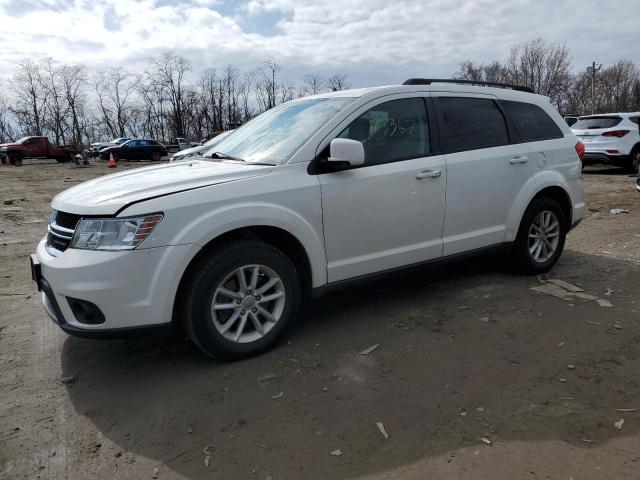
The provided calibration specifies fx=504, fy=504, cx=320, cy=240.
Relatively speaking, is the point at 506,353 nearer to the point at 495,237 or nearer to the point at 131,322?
the point at 495,237

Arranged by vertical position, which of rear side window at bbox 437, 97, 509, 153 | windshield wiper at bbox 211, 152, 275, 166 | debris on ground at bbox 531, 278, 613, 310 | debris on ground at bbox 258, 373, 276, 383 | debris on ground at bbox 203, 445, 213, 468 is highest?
rear side window at bbox 437, 97, 509, 153

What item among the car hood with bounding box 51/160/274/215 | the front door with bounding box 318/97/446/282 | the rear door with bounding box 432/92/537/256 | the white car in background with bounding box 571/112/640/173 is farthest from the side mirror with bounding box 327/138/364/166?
the white car in background with bounding box 571/112/640/173

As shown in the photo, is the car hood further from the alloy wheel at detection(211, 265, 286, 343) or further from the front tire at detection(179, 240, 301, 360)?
the alloy wheel at detection(211, 265, 286, 343)

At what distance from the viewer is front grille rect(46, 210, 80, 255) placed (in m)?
3.12

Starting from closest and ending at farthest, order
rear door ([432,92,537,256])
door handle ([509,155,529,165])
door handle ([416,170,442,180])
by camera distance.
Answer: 1. door handle ([416,170,442,180])
2. rear door ([432,92,537,256])
3. door handle ([509,155,529,165])

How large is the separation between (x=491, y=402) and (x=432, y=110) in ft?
7.99

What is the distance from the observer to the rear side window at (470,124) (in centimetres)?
428

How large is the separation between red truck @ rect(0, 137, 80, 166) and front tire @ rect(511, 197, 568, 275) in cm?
3241

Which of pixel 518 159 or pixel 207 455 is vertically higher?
pixel 518 159

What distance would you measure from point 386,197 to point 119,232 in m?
1.89

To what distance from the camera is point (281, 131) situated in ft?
13.2

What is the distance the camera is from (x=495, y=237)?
4.61 metres

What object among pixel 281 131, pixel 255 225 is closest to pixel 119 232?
pixel 255 225

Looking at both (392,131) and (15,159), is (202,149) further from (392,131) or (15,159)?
(15,159)
